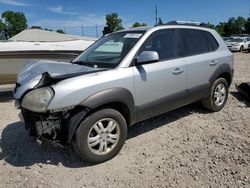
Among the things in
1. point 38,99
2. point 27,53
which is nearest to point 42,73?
point 38,99

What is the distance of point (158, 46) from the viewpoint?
441cm

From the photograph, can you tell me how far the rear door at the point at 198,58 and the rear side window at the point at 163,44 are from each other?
0.19 m

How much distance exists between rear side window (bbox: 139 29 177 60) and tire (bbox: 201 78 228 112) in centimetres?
141

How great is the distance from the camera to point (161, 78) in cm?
428

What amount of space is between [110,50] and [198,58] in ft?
5.28

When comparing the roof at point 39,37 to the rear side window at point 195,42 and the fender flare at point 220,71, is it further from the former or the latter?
the fender flare at point 220,71

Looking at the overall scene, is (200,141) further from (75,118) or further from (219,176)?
(75,118)

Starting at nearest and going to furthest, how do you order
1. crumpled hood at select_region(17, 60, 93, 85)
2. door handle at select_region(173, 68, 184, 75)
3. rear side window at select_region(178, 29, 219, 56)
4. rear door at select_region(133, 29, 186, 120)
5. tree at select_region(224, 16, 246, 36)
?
crumpled hood at select_region(17, 60, 93, 85) → rear door at select_region(133, 29, 186, 120) → door handle at select_region(173, 68, 184, 75) → rear side window at select_region(178, 29, 219, 56) → tree at select_region(224, 16, 246, 36)

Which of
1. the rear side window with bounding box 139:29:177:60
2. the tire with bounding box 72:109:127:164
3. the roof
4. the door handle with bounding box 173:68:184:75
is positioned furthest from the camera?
the roof

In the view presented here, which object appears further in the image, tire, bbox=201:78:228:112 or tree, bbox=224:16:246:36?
tree, bbox=224:16:246:36

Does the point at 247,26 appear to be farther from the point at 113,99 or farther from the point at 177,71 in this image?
the point at 113,99

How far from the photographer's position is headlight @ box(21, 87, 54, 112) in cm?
324

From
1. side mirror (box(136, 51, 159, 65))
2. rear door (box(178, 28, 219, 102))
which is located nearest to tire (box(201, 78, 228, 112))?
rear door (box(178, 28, 219, 102))

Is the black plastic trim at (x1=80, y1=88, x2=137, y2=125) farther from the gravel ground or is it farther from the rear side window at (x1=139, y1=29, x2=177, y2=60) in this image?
the rear side window at (x1=139, y1=29, x2=177, y2=60)
